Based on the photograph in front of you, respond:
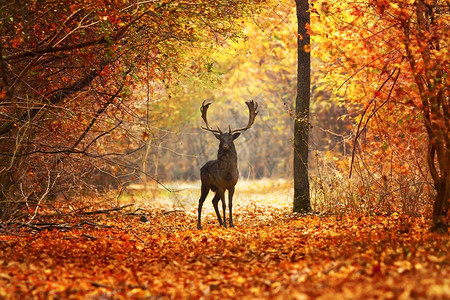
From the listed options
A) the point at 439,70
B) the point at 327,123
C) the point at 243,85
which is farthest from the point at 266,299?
the point at 243,85

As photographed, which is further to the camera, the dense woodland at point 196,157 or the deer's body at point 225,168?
the deer's body at point 225,168

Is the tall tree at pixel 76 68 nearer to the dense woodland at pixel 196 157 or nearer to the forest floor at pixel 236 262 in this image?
the dense woodland at pixel 196 157

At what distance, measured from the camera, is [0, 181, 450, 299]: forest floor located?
543cm

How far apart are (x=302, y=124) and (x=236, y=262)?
6.64 metres

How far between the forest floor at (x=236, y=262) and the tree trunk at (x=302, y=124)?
7.03ft

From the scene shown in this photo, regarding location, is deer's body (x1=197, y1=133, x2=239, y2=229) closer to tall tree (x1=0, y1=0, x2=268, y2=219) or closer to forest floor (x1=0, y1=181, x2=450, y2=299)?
forest floor (x1=0, y1=181, x2=450, y2=299)

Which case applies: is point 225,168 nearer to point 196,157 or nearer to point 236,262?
Answer: point 196,157

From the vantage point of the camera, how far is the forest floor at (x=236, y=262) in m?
5.43

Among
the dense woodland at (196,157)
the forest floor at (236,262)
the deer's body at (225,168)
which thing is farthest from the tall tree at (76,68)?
the deer's body at (225,168)

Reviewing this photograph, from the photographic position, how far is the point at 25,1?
8070 millimetres

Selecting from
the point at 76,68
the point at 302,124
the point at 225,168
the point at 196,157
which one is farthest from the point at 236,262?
the point at 302,124

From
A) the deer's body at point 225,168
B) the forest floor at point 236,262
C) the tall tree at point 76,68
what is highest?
the tall tree at point 76,68

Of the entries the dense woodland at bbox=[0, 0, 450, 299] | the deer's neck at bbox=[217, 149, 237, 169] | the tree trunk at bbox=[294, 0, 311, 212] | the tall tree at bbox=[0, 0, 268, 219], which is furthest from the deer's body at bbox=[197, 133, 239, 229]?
the tree trunk at bbox=[294, 0, 311, 212]

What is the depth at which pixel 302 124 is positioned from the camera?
13266mm
